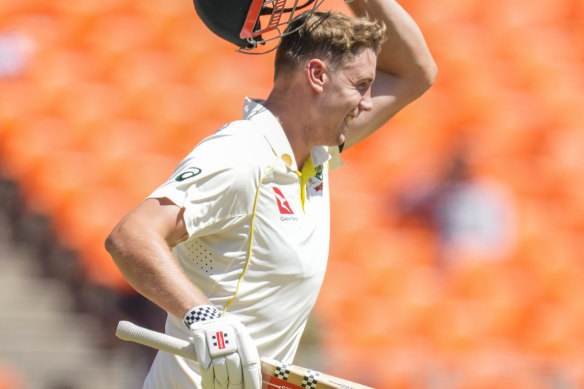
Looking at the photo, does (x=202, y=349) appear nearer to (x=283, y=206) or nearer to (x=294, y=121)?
(x=283, y=206)

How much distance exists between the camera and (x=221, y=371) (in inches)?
61.6

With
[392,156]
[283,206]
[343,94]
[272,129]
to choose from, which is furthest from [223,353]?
[392,156]

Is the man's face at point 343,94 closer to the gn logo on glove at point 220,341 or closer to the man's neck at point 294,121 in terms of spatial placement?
the man's neck at point 294,121

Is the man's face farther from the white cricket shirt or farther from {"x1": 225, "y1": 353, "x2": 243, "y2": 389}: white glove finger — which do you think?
{"x1": 225, "y1": 353, "x2": 243, "y2": 389}: white glove finger

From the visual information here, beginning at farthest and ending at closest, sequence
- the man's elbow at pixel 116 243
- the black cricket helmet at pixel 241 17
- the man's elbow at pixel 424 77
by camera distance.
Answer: the man's elbow at pixel 424 77
the black cricket helmet at pixel 241 17
the man's elbow at pixel 116 243

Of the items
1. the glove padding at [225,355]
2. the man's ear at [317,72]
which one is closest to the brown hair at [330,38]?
the man's ear at [317,72]

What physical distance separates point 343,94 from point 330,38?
0.14 meters

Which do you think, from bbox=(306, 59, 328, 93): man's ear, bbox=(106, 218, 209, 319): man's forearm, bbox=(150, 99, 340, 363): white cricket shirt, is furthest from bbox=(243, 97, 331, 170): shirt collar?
bbox=(106, 218, 209, 319): man's forearm

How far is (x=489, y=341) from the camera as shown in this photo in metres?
3.86

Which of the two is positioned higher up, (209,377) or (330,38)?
(330,38)

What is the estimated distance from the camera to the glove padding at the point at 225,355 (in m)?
1.56

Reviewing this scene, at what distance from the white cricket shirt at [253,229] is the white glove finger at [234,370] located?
0.31 metres

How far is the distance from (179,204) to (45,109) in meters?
2.54

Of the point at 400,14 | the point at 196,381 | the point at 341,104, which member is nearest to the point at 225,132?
the point at 341,104
